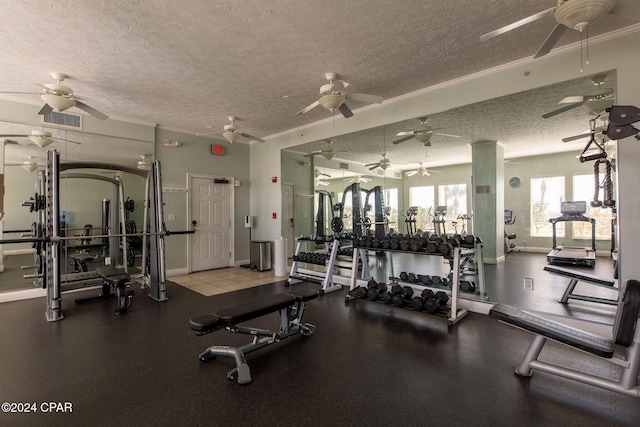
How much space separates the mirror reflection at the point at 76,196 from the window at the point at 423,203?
4.54 metres

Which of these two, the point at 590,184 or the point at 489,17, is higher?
the point at 489,17

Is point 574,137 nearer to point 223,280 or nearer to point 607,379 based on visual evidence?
point 607,379

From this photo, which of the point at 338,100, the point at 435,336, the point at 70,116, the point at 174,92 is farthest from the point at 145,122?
the point at 435,336

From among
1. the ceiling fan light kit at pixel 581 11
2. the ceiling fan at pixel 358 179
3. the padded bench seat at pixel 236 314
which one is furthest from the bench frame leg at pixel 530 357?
the ceiling fan at pixel 358 179

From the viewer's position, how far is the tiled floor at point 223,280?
492 cm

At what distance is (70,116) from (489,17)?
19.0 feet

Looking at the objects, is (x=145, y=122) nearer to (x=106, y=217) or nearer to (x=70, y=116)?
(x=70, y=116)

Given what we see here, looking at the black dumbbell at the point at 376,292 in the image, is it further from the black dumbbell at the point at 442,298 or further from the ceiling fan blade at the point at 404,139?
the ceiling fan blade at the point at 404,139

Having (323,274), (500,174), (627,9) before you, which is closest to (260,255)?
(323,274)

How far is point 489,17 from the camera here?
263cm

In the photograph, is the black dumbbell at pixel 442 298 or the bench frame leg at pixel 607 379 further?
the black dumbbell at pixel 442 298

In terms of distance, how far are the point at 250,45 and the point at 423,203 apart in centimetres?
323

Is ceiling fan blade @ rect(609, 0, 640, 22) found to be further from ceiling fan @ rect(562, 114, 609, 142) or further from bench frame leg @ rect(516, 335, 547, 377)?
bench frame leg @ rect(516, 335, 547, 377)

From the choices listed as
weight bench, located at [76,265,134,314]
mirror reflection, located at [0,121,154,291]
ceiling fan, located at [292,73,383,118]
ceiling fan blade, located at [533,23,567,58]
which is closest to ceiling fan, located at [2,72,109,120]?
mirror reflection, located at [0,121,154,291]
